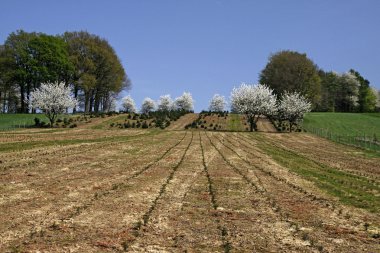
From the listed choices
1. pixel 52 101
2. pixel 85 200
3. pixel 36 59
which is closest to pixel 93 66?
pixel 36 59

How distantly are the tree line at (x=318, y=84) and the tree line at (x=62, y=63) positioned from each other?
122 ft

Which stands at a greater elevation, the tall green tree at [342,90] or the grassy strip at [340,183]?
the tall green tree at [342,90]

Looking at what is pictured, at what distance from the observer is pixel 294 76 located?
90125 mm

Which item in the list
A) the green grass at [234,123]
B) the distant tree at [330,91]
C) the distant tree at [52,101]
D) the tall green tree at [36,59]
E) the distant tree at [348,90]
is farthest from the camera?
the distant tree at [348,90]

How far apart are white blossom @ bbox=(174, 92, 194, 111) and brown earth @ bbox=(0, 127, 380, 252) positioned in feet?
393

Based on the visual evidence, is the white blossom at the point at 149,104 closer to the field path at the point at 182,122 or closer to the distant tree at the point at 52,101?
the field path at the point at 182,122

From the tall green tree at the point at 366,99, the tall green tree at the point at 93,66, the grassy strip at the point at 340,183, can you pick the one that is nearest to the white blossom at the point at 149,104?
the tall green tree at the point at 93,66

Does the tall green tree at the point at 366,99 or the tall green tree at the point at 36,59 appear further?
the tall green tree at the point at 366,99

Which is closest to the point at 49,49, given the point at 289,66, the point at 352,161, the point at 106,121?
the point at 106,121

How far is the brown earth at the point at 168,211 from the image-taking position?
8766 mm

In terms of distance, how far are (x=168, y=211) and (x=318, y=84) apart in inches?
3482

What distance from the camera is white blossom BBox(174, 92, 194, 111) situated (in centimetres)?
14025

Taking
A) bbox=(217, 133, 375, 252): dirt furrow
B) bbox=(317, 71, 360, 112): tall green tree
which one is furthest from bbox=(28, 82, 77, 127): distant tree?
bbox=(317, 71, 360, 112): tall green tree

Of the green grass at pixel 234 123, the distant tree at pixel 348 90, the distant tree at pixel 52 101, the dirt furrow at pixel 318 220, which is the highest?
the distant tree at pixel 348 90
